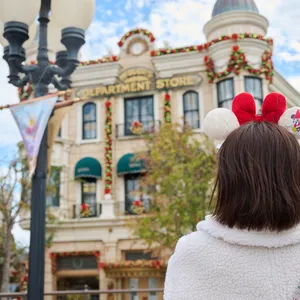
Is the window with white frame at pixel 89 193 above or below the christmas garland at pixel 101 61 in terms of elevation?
below

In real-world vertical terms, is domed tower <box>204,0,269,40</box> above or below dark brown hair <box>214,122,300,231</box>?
above

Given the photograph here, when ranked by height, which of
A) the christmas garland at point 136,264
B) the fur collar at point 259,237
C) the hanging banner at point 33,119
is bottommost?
the fur collar at point 259,237

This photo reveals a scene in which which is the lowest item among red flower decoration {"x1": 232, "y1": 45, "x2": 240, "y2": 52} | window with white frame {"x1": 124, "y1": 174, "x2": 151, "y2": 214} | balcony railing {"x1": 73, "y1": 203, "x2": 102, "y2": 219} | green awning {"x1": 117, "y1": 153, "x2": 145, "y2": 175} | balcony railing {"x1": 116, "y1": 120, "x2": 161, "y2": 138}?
balcony railing {"x1": 73, "y1": 203, "x2": 102, "y2": 219}

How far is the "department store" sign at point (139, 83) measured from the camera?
19870mm

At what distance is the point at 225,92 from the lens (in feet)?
62.5

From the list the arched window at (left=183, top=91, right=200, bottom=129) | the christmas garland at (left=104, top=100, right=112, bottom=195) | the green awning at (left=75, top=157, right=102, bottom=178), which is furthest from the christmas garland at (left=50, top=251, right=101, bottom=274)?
the arched window at (left=183, top=91, right=200, bottom=129)

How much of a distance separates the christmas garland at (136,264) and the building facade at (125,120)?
42mm

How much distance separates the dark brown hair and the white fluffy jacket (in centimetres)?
4

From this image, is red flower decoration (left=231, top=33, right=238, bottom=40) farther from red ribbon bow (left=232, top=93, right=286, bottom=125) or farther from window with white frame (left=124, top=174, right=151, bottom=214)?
red ribbon bow (left=232, top=93, right=286, bottom=125)

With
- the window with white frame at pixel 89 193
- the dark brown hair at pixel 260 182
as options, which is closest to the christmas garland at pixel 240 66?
the window with white frame at pixel 89 193

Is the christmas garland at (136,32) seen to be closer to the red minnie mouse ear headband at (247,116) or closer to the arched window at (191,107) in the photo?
the arched window at (191,107)

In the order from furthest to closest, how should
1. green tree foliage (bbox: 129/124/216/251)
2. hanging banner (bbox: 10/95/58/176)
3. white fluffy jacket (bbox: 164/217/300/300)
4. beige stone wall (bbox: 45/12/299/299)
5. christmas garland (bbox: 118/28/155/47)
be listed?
christmas garland (bbox: 118/28/155/47) → beige stone wall (bbox: 45/12/299/299) → green tree foliage (bbox: 129/124/216/251) → hanging banner (bbox: 10/95/58/176) → white fluffy jacket (bbox: 164/217/300/300)

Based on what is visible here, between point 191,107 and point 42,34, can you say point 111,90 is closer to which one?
point 191,107

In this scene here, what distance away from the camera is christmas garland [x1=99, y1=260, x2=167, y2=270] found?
58.2 feet
